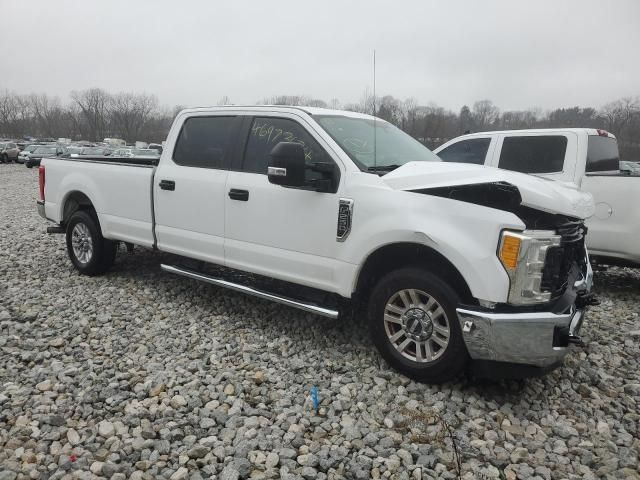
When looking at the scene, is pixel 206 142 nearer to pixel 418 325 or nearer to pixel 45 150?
pixel 418 325

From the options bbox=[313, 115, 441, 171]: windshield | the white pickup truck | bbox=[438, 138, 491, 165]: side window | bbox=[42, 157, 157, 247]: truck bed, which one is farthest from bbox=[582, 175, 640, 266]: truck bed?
bbox=[42, 157, 157, 247]: truck bed

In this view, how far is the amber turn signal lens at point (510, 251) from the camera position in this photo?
2.94m

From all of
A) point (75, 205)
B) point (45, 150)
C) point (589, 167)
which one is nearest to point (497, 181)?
point (589, 167)

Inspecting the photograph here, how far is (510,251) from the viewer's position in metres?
2.96

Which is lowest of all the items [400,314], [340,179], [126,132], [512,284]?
[400,314]

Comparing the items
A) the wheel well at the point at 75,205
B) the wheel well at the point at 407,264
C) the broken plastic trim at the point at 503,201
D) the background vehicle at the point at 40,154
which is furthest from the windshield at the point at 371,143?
the background vehicle at the point at 40,154

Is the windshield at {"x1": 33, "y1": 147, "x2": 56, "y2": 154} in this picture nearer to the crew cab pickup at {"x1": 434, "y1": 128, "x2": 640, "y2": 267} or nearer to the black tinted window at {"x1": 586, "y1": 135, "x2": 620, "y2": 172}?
the crew cab pickup at {"x1": 434, "y1": 128, "x2": 640, "y2": 267}

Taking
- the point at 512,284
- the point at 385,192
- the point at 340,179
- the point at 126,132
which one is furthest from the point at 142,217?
the point at 126,132

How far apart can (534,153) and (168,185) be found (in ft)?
14.9

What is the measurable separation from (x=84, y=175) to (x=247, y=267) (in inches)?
110

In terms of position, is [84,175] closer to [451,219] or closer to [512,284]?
[451,219]

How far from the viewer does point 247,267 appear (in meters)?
4.36

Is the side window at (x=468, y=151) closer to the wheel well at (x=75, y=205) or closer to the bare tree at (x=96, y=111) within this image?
the wheel well at (x=75, y=205)

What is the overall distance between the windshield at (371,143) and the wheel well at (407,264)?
69cm
